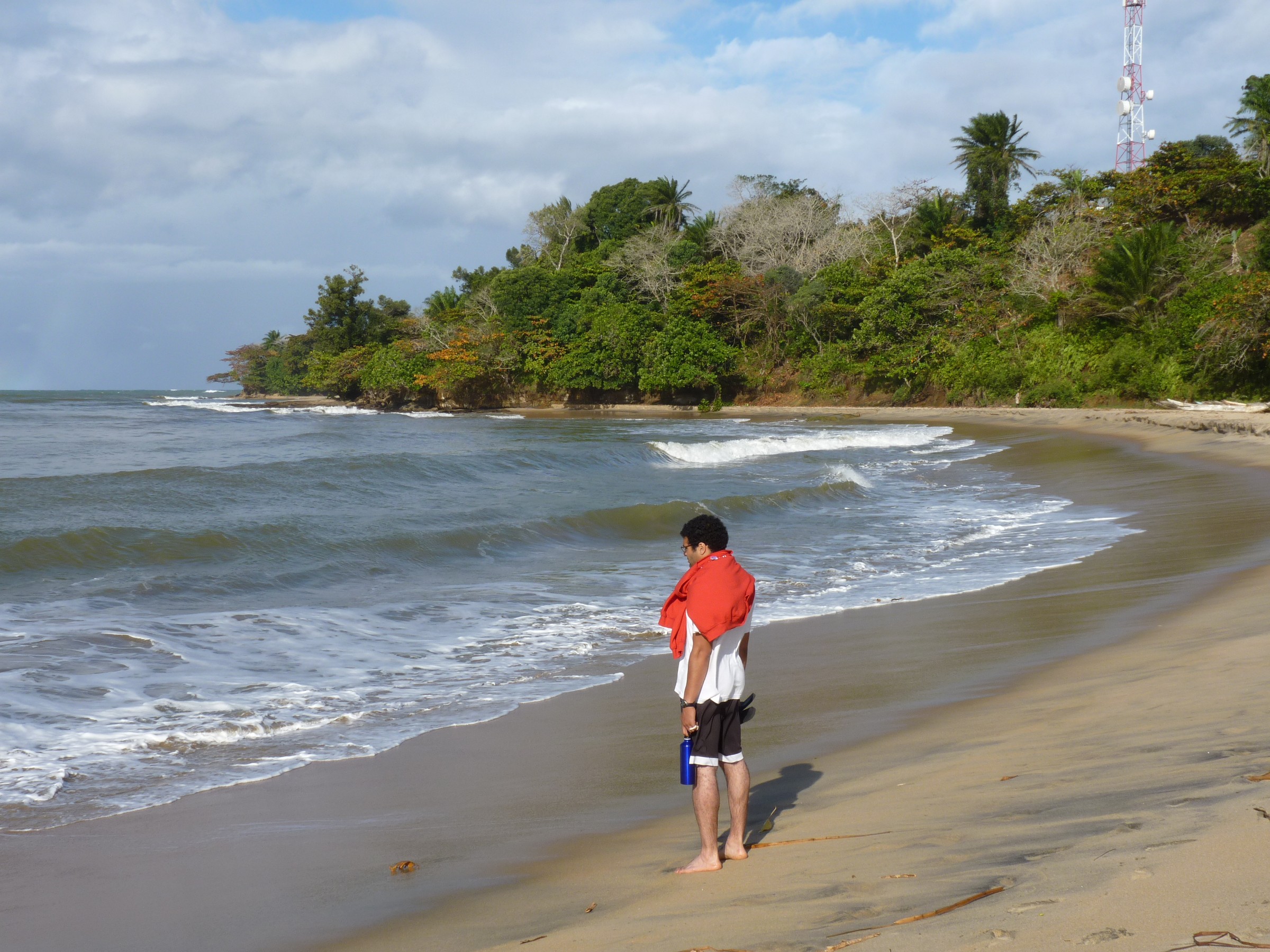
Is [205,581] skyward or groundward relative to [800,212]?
groundward

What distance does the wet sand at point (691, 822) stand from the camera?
103 inches

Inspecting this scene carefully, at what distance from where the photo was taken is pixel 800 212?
1914 inches

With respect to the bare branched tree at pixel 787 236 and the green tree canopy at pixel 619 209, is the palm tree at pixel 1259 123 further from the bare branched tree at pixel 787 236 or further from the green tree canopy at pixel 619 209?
the green tree canopy at pixel 619 209

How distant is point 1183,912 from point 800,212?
49457 mm

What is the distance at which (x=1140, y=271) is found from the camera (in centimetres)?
3161

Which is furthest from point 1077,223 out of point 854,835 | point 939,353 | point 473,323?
point 854,835

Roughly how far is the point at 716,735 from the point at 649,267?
4810 cm

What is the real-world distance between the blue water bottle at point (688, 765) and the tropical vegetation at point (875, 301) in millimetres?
27048

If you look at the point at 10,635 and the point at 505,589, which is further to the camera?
the point at 505,589

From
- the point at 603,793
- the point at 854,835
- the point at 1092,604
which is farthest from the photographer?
the point at 1092,604

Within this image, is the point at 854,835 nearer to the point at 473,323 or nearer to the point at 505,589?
the point at 505,589

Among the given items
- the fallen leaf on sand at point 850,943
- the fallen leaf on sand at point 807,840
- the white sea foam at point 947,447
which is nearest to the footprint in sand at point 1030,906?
the fallen leaf on sand at point 850,943

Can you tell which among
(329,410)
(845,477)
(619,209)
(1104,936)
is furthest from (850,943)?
(619,209)

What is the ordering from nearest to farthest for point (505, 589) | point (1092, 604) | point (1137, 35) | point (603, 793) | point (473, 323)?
point (603, 793), point (1092, 604), point (505, 589), point (1137, 35), point (473, 323)
